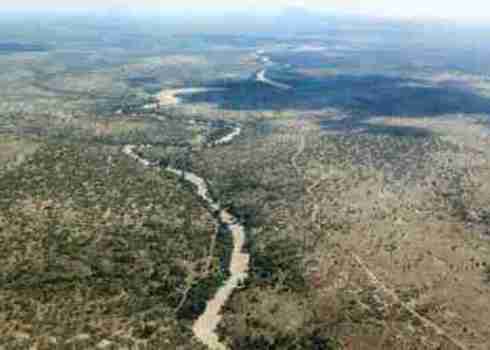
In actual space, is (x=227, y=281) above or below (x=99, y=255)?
→ below

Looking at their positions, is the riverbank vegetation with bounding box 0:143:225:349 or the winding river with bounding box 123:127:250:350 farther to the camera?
the winding river with bounding box 123:127:250:350

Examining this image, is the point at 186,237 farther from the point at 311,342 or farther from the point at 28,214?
the point at 311,342

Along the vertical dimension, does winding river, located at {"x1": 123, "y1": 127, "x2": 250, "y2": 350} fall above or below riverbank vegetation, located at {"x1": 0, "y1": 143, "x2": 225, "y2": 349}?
below

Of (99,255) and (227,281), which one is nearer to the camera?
(227,281)

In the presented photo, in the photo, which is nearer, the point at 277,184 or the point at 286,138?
the point at 277,184

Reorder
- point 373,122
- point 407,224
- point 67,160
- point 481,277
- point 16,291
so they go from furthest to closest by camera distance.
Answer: point 373,122 → point 67,160 → point 407,224 → point 481,277 → point 16,291

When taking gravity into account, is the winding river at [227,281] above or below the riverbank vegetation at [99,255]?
below

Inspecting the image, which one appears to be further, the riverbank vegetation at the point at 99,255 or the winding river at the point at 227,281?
the winding river at the point at 227,281

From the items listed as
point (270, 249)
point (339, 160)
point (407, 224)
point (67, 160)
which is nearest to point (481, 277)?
point (407, 224)
